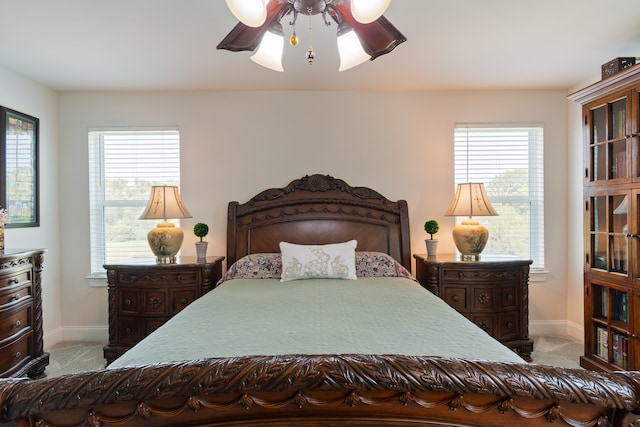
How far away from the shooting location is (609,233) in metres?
2.61

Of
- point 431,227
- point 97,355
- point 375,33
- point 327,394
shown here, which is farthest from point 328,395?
point 97,355

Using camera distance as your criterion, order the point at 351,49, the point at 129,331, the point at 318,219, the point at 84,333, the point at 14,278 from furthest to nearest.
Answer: the point at 84,333 → the point at 318,219 → the point at 129,331 → the point at 14,278 → the point at 351,49

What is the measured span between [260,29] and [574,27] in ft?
7.14

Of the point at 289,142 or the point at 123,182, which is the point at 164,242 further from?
the point at 289,142

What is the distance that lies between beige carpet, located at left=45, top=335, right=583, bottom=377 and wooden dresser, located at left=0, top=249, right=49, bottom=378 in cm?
18

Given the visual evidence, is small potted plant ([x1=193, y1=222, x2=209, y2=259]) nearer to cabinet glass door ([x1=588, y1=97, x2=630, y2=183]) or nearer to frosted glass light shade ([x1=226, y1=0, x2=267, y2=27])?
frosted glass light shade ([x1=226, y1=0, x2=267, y2=27])

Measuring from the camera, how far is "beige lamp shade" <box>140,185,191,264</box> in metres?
3.06

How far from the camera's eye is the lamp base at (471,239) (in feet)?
10.1

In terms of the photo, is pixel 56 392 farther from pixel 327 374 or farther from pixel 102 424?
pixel 327 374

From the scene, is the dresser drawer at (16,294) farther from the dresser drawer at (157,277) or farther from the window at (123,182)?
the window at (123,182)

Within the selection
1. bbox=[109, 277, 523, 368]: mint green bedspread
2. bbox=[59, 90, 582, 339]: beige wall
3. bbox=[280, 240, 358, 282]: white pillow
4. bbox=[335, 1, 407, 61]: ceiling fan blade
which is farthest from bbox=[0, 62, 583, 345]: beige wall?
bbox=[335, 1, 407, 61]: ceiling fan blade

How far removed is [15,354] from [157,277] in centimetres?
107

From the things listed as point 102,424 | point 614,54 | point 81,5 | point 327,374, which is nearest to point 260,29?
point 81,5

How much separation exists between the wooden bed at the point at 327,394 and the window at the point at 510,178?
2743mm
